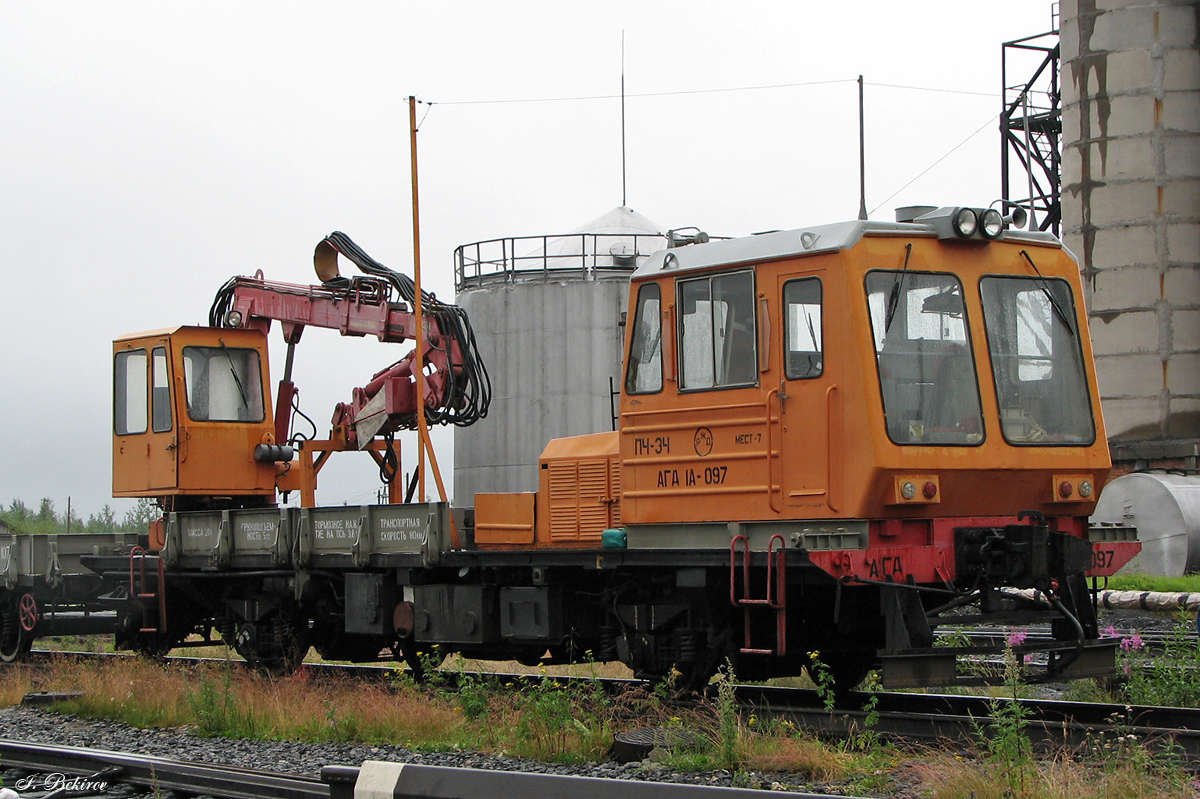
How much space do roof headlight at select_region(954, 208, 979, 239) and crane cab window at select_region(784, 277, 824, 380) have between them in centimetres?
111

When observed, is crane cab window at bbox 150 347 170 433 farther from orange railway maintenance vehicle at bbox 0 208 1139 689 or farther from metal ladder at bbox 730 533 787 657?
metal ladder at bbox 730 533 787 657

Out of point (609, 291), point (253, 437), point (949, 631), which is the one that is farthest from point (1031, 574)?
point (609, 291)

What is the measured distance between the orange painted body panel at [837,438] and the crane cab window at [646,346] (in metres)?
0.09

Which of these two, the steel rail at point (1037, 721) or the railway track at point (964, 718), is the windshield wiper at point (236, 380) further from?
the steel rail at point (1037, 721)

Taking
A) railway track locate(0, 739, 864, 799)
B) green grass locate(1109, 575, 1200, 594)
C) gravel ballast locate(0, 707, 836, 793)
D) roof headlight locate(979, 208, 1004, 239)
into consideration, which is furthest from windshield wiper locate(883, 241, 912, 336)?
green grass locate(1109, 575, 1200, 594)

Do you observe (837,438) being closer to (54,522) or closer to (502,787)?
(502,787)

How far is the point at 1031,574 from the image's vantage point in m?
9.36

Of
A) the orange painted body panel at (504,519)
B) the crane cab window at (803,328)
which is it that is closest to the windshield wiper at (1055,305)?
the crane cab window at (803,328)

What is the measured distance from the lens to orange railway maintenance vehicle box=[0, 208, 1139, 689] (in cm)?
936

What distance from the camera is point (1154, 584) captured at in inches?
903

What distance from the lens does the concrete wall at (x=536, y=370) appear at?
998 inches

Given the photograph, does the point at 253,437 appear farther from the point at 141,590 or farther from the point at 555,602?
the point at 555,602

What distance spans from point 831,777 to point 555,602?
3.88m

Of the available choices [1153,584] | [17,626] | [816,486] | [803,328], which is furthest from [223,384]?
[1153,584]
